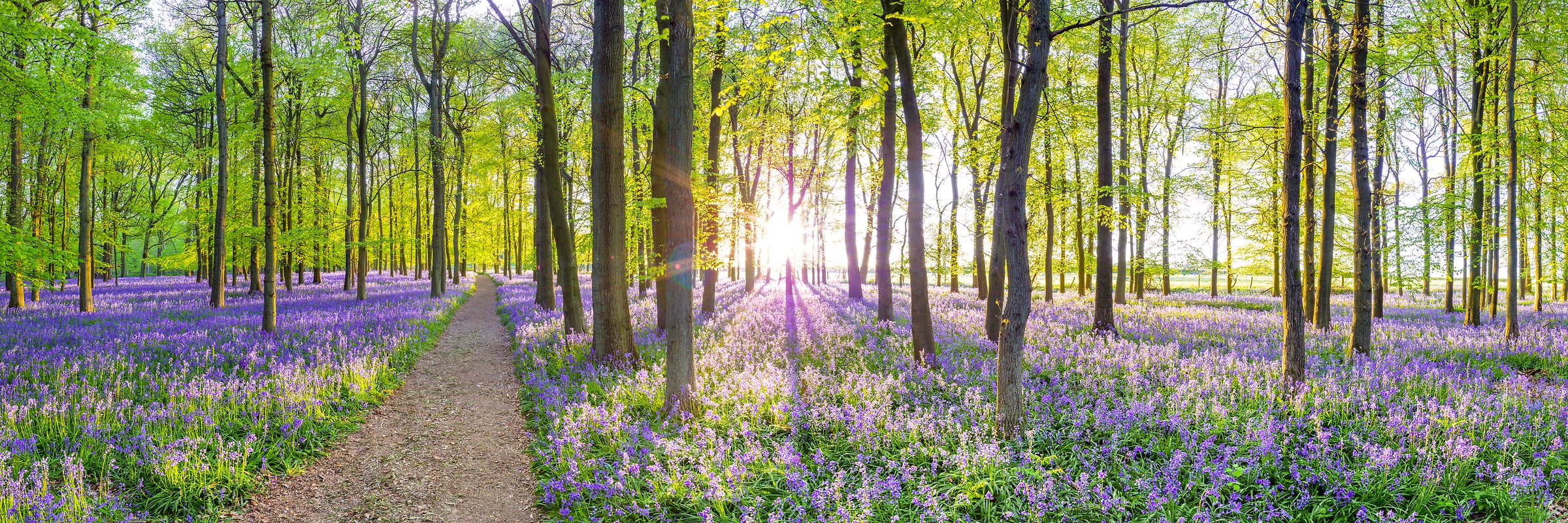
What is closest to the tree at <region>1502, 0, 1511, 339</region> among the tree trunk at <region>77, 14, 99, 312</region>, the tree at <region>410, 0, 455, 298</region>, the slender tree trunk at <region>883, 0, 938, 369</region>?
the slender tree trunk at <region>883, 0, 938, 369</region>

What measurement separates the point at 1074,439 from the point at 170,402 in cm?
923

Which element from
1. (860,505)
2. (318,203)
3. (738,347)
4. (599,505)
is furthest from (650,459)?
(318,203)

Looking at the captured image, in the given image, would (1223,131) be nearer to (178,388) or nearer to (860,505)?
(860,505)

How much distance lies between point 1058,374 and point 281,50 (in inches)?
986

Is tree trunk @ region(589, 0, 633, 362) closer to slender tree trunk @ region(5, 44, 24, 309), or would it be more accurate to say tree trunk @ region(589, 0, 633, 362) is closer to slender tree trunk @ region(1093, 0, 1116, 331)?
slender tree trunk @ region(1093, 0, 1116, 331)

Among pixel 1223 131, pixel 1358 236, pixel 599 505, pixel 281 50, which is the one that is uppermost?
pixel 281 50

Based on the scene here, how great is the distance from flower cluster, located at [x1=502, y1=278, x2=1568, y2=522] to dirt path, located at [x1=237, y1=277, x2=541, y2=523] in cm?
41

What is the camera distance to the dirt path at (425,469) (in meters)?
4.63

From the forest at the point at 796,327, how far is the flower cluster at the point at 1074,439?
0.16ft

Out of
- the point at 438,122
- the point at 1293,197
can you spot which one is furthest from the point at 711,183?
the point at 438,122

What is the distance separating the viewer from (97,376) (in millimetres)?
7098

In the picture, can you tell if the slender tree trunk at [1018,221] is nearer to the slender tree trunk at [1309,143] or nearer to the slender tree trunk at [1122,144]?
the slender tree trunk at [1309,143]

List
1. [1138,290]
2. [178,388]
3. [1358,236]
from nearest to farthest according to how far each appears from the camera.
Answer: [178,388] → [1358,236] → [1138,290]

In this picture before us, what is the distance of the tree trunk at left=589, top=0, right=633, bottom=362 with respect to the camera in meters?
8.00
